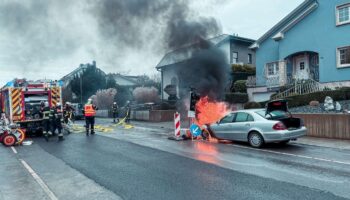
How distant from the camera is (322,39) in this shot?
21.6 m

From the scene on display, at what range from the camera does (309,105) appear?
17000 millimetres

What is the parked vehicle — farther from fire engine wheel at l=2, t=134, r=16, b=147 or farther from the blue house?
the blue house

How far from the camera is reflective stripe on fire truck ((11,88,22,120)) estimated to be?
49.9 ft

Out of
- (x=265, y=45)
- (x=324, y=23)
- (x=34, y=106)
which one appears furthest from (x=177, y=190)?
(x=265, y=45)

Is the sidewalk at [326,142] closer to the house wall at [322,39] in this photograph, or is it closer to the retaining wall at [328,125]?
the retaining wall at [328,125]

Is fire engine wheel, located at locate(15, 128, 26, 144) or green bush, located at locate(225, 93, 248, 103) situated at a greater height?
green bush, located at locate(225, 93, 248, 103)

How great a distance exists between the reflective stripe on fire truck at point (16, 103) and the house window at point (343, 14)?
19.3 metres

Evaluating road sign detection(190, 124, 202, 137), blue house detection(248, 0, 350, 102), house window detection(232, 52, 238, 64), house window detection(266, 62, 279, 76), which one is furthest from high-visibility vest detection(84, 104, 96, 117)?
house window detection(232, 52, 238, 64)

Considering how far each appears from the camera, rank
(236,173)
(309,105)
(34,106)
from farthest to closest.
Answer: (309,105) → (34,106) → (236,173)

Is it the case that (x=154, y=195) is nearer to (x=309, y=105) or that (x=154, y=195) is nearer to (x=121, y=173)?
(x=121, y=173)

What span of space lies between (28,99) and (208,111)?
8.86 meters

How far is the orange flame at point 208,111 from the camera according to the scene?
14.1 m

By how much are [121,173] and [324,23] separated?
19420mm

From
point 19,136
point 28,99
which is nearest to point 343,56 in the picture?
point 28,99
